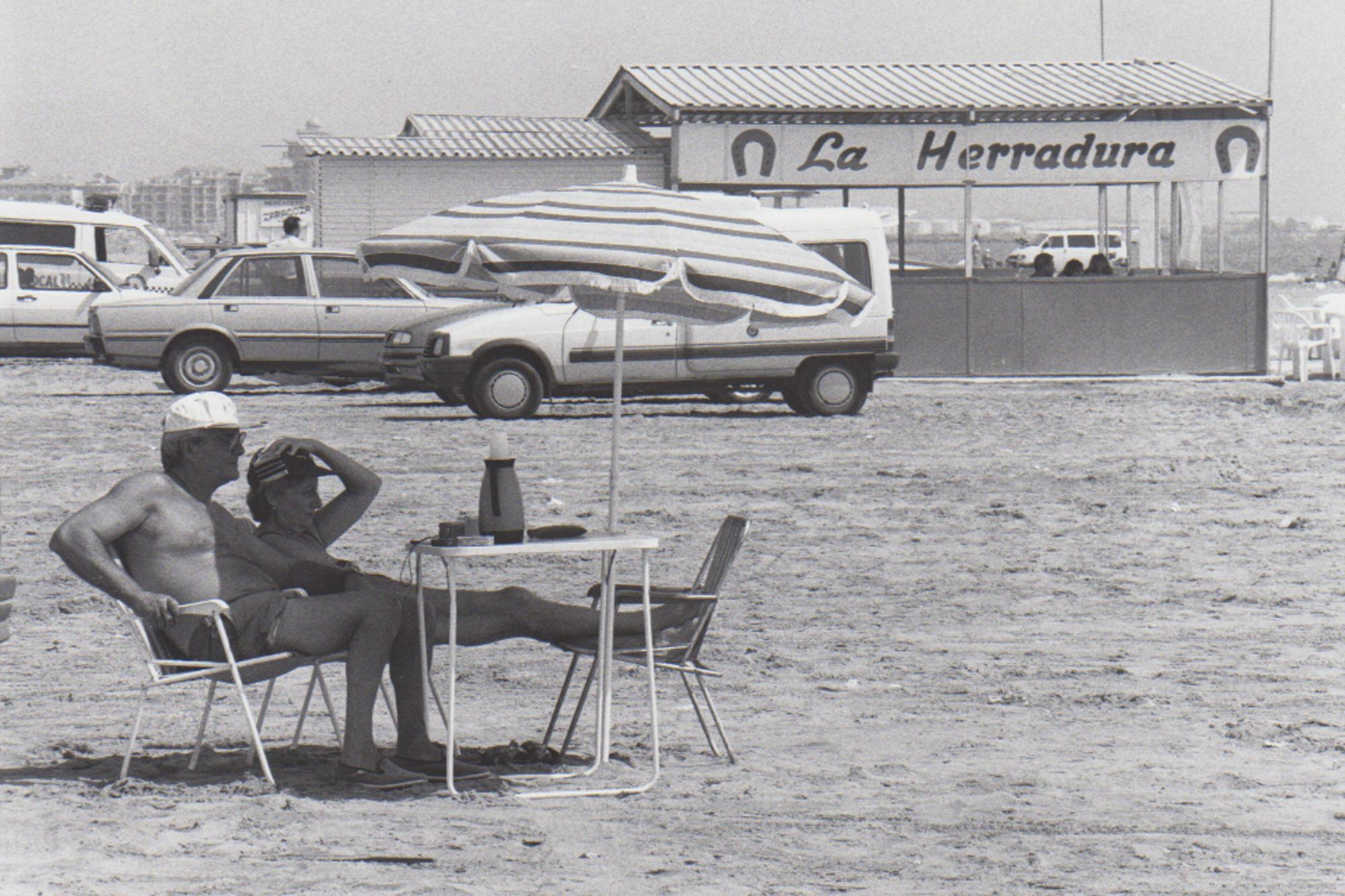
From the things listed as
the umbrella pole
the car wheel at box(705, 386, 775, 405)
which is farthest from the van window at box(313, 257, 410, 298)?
the umbrella pole

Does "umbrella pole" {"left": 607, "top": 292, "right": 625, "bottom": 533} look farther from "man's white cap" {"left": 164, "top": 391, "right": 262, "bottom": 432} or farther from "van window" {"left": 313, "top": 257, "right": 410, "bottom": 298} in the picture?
"van window" {"left": 313, "top": 257, "right": 410, "bottom": 298}

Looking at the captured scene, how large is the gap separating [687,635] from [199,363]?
1499 cm

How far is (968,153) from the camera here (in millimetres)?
25422

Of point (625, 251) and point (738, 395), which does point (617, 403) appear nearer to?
point (625, 251)

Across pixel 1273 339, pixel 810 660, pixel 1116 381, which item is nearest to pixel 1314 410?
pixel 1116 381

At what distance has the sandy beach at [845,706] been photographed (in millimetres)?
5371

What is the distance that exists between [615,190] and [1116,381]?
18.7 metres

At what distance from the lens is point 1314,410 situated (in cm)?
2027

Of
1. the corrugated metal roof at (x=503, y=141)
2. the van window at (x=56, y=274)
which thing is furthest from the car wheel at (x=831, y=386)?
the van window at (x=56, y=274)

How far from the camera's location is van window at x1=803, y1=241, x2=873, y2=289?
733 inches

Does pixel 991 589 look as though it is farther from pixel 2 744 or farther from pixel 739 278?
pixel 2 744

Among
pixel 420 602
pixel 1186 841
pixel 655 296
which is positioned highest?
pixel 655 296

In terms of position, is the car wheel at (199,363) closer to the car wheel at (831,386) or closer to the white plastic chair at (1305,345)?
the car wheel at (831,386)

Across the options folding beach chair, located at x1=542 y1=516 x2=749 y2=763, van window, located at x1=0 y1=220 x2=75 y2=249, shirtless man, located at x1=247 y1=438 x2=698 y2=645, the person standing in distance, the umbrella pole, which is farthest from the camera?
van window, located at x1=0 y1=220 x2=75 y2=249
